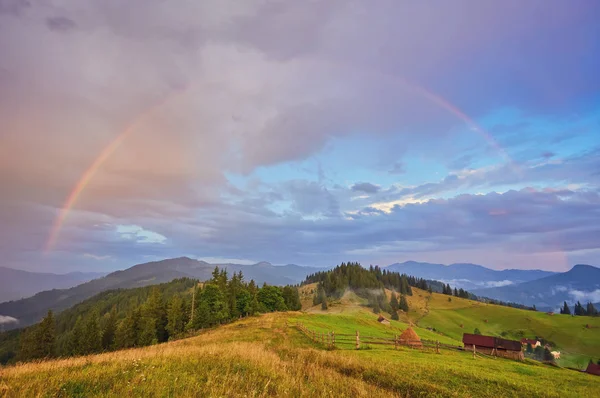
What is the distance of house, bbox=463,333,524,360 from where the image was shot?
60438mm

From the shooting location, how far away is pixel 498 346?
2498 inches

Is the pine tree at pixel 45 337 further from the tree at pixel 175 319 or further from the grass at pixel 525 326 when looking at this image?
the grass at pixel 525 326

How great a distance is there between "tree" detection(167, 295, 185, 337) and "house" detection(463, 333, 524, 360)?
2490 inches

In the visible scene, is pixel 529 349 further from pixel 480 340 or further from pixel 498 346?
pixel 498 346

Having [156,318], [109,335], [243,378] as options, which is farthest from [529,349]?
[243,378]

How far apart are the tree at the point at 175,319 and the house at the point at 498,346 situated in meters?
63.2

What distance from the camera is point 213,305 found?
222ft

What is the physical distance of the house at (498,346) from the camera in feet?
198

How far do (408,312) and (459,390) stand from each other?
161 meters

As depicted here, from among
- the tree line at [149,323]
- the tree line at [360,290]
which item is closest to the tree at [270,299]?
the tree line at [149,323]

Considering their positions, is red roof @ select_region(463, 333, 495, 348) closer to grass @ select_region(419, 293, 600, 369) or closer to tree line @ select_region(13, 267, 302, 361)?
tree line @ select_region(13, 267, 302, 361)

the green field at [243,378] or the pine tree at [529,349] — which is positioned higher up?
the green field at [243,378]

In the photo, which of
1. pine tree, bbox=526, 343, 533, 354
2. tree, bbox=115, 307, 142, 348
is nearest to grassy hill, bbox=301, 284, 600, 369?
pine tree, bbox=526, 343, 533, 354

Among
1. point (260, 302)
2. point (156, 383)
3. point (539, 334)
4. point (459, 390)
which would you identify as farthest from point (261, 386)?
point (539, 334)
